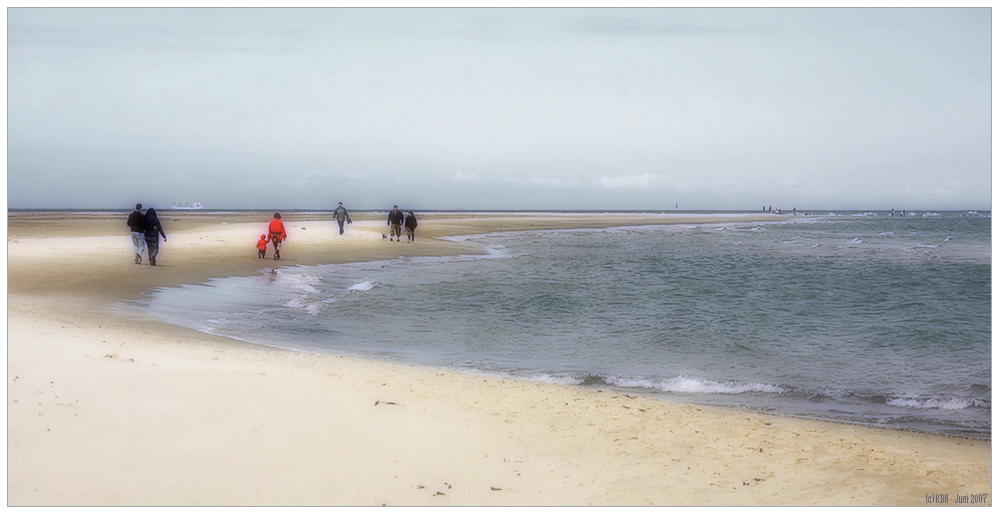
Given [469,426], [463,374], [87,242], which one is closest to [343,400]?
[469,426]

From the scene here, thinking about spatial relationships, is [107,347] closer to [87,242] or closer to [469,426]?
[469,426]

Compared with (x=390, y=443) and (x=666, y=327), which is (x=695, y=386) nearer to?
(x=390, y=443)

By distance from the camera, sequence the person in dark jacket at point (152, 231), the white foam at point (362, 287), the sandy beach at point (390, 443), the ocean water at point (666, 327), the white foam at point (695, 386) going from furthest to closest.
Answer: the person in dark jacket at point (152, 231), the white foam at point (362, 287), the ocean water at point (666, 327), the white foam at point (695, 386), the sandy beach at point (390, 443)

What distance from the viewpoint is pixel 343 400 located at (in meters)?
7.55

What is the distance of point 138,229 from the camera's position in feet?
66.1

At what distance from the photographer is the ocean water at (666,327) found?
9.83 meters

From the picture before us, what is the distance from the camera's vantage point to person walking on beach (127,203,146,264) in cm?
1981

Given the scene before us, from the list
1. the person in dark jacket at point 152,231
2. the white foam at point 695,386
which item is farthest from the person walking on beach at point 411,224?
the white foam at point 695,386

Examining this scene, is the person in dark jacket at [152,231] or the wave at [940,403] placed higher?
the person in dark jacket at [152,231]

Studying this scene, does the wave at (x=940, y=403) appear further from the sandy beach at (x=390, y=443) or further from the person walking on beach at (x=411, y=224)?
the person walking on beach at (x=411, y=224)

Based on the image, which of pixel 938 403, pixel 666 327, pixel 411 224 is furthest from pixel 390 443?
pixel 411 224

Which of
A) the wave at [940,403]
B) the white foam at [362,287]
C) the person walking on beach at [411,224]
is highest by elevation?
the person walking on beach at [411,224]

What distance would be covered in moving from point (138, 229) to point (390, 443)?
1649 cm

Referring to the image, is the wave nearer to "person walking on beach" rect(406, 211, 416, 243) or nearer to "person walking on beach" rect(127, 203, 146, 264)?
"person walking on beach" rect(127, 203, 146, 264)
